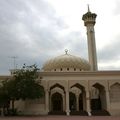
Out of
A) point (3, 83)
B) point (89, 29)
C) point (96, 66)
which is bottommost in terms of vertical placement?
point (3, 83)

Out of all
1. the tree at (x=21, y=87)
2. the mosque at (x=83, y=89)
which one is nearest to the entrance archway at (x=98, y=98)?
the mosque at (x=83, y=89)

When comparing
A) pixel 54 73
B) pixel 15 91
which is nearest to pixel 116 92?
pixel 54 73

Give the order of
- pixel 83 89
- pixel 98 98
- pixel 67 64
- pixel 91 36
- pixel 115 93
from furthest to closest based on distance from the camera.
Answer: pixel 91 36
pixel 67 64
pixel 98 98
pixel 83 89
pixel 115 93

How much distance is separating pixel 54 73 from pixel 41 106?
4105 mm

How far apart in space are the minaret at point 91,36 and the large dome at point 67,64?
990 mm

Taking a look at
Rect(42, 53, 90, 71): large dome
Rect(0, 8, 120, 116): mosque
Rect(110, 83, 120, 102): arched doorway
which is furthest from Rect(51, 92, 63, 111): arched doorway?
Rect(110, 83, 120, 102): arched doorway

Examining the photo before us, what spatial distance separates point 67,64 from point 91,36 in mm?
6255

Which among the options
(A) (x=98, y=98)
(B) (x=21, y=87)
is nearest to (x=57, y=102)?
(A) (x=98, y=98)

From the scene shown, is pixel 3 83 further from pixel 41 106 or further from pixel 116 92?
pixel 116 92

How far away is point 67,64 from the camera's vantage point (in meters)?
41.3

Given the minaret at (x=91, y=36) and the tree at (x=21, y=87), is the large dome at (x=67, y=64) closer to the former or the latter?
the minaret at (x=91, y=36)

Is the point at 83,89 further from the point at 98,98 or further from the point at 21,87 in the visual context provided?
the point at 21,87

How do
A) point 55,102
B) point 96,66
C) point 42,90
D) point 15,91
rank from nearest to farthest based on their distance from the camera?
point 15,91, point 42,90, point 55,102, point 96,66

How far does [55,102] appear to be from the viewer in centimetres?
4000
